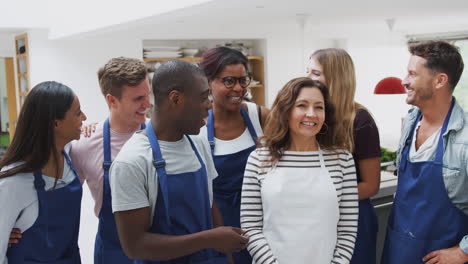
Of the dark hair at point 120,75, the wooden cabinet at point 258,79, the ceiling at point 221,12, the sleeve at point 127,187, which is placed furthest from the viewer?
the wooden cabinet at point 258,79

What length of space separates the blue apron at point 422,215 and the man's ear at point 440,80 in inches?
3.8

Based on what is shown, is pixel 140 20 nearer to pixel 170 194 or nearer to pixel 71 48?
pixel 71 48

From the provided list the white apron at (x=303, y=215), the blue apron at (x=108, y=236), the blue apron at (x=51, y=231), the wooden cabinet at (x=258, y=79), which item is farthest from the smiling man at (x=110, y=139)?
the wooden cabinet at (x=258, y=79)

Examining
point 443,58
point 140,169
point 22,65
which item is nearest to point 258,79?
point 22,65

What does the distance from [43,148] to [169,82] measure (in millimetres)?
526

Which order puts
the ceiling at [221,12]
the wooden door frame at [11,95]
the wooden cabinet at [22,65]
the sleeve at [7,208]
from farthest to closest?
the wooden door frame at [11,95], the wooden cabinet at [22,65], the ceiling at [221,12], the sleeve at [7,208]

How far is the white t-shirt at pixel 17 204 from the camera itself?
157 cm

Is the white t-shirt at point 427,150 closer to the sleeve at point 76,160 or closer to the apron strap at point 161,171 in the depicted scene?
the apron strap at point 161,171

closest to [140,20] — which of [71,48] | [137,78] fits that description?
[71,48]

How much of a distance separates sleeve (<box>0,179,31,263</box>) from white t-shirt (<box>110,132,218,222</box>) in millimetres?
387

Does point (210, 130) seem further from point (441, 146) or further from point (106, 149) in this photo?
point (441, 146)

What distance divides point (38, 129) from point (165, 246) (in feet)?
2.06

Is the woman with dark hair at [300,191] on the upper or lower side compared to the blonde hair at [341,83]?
lower

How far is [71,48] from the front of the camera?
7375mm
